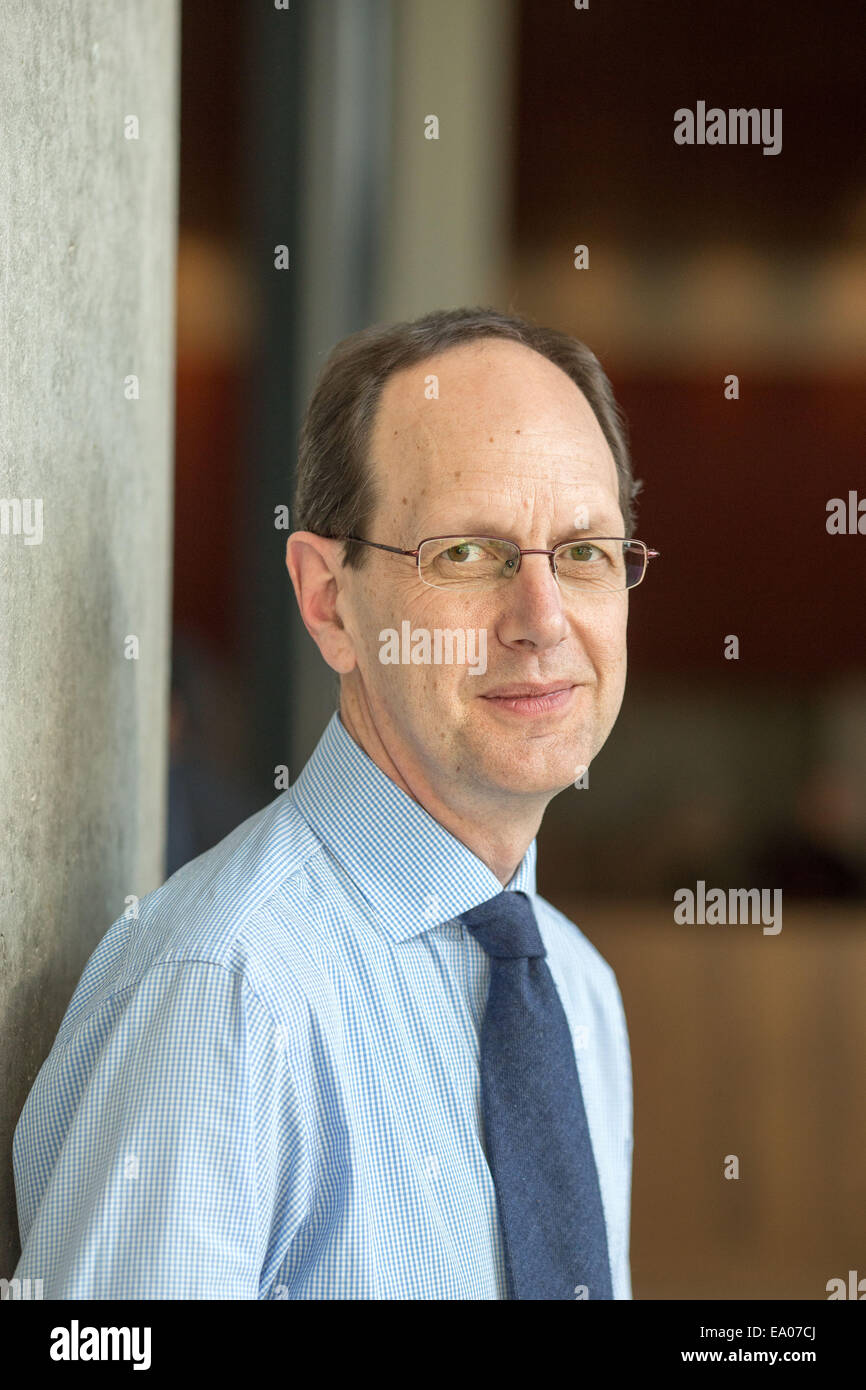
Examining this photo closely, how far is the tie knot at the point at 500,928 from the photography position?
1.13 meters

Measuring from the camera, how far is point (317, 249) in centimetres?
312

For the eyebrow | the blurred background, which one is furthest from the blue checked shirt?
the blurred background

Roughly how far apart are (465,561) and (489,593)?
1.3 inches

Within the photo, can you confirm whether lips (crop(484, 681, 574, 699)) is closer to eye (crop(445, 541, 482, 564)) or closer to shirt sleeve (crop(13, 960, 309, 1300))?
eye (crop(445, 541, 482, 564))

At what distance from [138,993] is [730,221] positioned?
12.0 ft

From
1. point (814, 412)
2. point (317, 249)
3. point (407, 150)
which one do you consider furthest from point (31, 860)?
point (814, 412)

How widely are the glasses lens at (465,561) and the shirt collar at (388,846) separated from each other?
17 centimetres

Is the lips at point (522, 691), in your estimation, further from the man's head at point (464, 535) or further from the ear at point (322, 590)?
the ear at point (322, 590)

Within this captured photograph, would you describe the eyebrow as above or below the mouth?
above

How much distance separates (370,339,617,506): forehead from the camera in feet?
3.68

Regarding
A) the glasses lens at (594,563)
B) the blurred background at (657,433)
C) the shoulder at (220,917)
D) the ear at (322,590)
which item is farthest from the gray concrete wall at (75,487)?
the blurred background at (657,433)

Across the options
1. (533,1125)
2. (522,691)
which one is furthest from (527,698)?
(533,1125)

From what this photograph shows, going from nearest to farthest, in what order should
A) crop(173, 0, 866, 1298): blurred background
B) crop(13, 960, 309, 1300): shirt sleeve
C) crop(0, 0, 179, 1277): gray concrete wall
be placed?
crop(13, 960, 309, 1300): shirt sleeve < crop(0, 0, 179, 1277): gray concrete wall < crop(173, 0, 866, 1298): blurred background

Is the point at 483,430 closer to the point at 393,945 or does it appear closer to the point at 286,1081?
the point at 393,945
